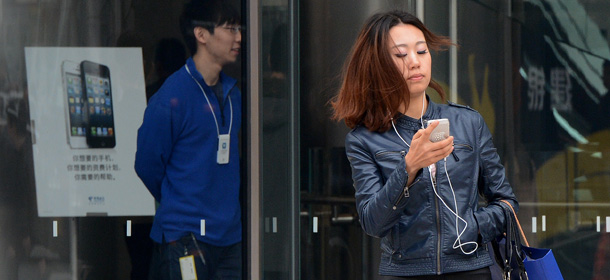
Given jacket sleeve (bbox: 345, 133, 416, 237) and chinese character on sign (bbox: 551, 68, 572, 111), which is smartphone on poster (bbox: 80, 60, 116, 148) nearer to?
chinese character on sign (bbox: 551, 68, 572, 111)

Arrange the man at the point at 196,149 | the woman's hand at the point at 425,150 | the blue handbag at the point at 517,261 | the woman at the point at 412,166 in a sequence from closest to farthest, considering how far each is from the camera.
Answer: the woman's hand at the point at 425,150 < the woman at the point at 412,166 < the blue handbag at the point at 517,261 < the man at the point at 196,149

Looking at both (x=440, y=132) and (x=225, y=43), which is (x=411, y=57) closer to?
(x=440, y=132)

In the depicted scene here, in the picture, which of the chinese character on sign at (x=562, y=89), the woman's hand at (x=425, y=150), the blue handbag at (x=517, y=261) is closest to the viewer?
the woman's hand at (x=425, y=150)

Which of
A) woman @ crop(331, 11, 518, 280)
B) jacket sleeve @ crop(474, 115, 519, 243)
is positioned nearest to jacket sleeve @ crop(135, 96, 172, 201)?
woman @ crop(331, 11, 518, 280)

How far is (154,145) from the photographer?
16.8 feet

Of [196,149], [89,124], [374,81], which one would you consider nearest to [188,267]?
[196,149]

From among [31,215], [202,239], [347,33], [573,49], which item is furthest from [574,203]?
[31,215]

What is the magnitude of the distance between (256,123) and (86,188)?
3.73ft

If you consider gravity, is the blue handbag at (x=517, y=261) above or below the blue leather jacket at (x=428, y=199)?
below

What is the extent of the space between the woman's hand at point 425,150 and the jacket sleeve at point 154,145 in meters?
3.11

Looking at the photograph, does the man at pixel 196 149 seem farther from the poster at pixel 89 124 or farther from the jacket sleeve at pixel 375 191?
the jacket sleeve at pixel 375 191

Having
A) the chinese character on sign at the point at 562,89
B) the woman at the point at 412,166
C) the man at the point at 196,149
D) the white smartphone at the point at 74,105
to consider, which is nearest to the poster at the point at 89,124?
the white smartphone at the point at 74,105

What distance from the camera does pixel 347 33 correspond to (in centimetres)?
519

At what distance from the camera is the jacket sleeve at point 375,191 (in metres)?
2.18
